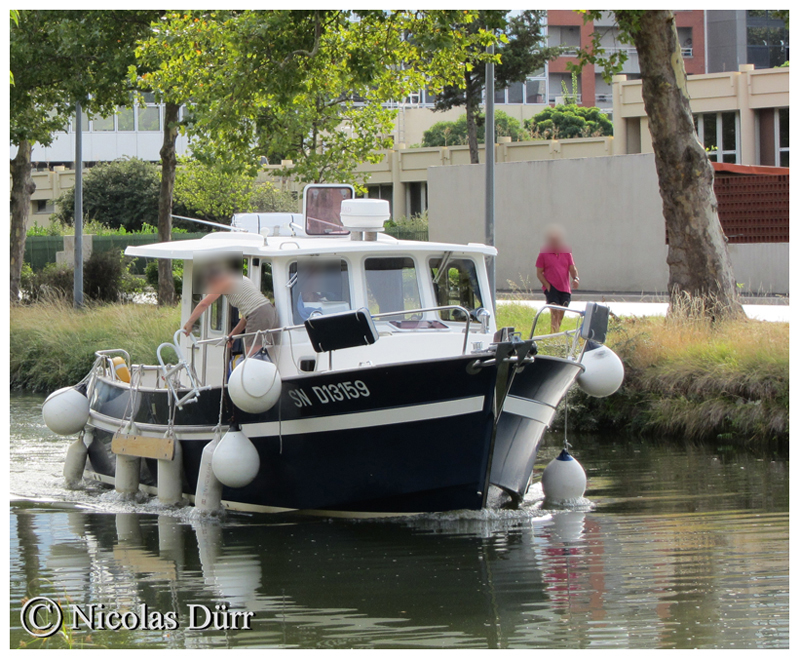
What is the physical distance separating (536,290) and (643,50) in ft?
53.9

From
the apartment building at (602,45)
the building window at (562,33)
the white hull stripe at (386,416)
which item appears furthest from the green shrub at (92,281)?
the building window at (562,33)

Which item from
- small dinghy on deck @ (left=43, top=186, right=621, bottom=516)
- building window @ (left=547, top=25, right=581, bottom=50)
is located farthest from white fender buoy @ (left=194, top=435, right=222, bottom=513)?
building window @ (left=547, top=25, right=581, bottom=50)

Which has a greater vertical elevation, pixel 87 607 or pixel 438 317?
pixel 438 317

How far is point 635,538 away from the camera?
→ 8.80m

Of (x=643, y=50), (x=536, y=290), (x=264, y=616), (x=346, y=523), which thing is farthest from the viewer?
(x=536, y=290)

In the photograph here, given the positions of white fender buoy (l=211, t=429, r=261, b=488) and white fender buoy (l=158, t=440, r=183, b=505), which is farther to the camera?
white fender buoy (l=158, t=440, r=183, b=505)

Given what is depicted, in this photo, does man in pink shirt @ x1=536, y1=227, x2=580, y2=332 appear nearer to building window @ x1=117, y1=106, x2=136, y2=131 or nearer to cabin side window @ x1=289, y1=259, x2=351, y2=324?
cabin side window @ x1=289, y1=259, x2=351, y2=324

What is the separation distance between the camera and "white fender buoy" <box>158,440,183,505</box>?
35.0 feet

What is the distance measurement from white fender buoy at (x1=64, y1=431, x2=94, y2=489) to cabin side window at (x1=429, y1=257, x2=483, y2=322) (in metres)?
4.37

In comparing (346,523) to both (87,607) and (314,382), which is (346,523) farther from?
(87,607)

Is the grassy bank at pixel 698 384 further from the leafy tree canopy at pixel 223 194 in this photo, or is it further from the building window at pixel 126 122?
the building window at pixel 126 122

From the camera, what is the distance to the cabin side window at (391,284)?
33.5 feet

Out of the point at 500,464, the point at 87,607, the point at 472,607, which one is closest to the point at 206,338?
the point at 500,464

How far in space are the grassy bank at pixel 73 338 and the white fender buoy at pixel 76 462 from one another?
18.4ft
